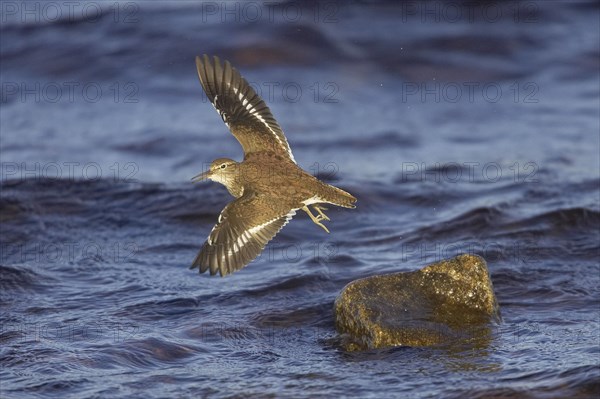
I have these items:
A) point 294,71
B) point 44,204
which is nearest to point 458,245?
point 44,204

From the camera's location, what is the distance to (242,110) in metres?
7.96

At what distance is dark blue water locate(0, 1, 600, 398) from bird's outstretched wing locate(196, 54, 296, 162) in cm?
149

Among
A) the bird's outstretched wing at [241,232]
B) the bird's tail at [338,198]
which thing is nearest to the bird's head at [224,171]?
the bird's outstretched wing at [241,232]

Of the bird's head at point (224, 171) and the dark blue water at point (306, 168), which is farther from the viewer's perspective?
the bird's head at point (224, 171)

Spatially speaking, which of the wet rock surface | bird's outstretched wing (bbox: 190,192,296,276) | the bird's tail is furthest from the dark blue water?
the bird's tail

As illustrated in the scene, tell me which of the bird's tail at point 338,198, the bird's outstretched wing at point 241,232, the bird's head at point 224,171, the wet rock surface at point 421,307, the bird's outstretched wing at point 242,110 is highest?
the bird's outstretched wing at point 242,110

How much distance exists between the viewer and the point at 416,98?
14555 millimetres

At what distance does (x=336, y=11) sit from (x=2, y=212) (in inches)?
306

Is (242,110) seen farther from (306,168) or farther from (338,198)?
(306,168)

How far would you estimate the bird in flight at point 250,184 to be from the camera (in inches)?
282

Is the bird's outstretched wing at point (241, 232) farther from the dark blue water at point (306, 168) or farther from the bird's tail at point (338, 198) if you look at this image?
the dark blue water at point (306, 168)

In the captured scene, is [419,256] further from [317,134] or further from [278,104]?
[278,104]

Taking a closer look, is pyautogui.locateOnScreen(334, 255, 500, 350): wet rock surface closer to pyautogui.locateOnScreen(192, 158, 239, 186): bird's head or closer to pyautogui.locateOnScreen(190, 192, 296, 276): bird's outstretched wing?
pyautogui.locateOnScreen(190, 192, 296, 276): bird's outstretched wing

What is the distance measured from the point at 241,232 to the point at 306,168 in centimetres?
512
